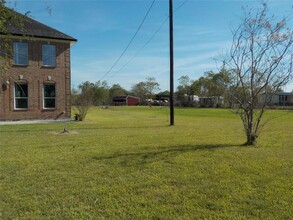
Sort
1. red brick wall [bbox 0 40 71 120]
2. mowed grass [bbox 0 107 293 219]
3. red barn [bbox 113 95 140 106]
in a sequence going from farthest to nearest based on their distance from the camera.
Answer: red barn [bbox 113 95 140 106]
red brick wall [bbox 0 40 71 120]
mowed grass [bbox 0 107 293 219]

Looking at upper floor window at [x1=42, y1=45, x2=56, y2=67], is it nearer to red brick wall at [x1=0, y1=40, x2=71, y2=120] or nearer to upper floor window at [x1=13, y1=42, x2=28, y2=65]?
red brick wall at [x1=0, y1=40, x2=71, y2=120]

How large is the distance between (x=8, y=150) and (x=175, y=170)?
193 inches

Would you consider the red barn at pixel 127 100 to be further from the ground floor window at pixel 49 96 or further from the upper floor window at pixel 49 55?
the upper floor window at pixel 49 55

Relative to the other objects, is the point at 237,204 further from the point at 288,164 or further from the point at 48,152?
the point at 48,152

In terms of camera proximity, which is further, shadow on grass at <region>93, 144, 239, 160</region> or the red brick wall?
the red brick wall

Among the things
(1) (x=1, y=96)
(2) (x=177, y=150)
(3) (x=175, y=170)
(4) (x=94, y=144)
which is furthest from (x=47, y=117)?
(3) (x=175, y=170)

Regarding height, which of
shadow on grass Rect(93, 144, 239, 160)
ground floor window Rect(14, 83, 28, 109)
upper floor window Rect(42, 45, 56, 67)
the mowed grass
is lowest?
the mowed grass

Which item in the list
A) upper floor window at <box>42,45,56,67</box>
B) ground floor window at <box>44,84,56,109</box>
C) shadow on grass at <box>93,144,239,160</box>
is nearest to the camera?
shadow on grass at <box>93,144,239,160</box>

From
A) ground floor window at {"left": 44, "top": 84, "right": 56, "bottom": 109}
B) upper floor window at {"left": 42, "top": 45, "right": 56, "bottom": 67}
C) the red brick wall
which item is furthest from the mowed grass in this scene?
upper floor window at {"left": 42, "top": 45, "right": 56, "bottom": 67}

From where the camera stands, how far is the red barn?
87.3 metres

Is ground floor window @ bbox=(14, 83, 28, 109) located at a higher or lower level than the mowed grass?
higher

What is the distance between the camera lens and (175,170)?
555 centimetres

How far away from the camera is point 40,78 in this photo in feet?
63.6

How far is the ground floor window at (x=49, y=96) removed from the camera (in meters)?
19.9
